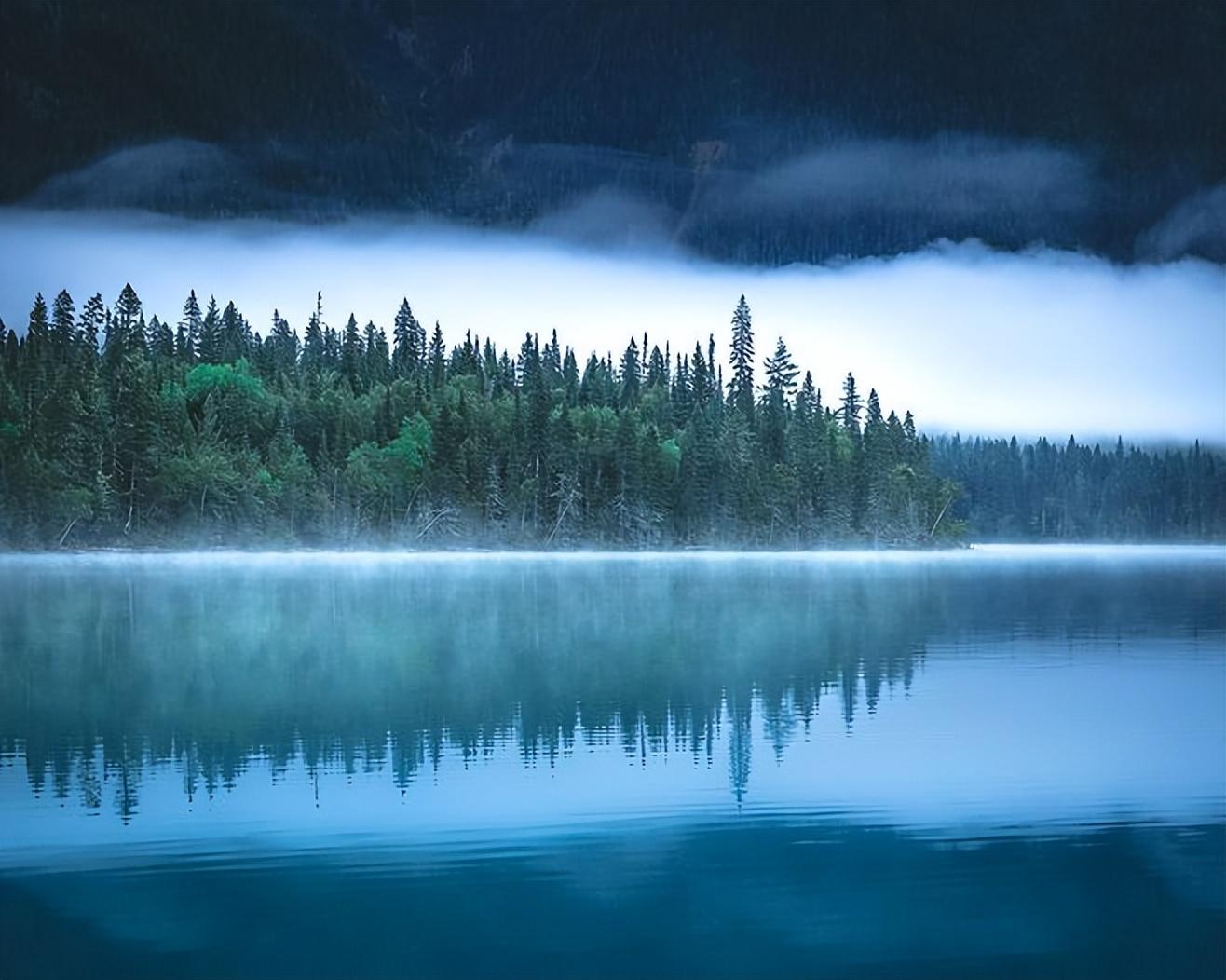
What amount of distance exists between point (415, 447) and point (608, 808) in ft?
332

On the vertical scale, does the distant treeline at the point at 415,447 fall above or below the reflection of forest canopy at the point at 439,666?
above

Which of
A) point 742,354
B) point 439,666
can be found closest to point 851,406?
point 742,354

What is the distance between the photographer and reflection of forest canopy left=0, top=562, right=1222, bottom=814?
1652 cm

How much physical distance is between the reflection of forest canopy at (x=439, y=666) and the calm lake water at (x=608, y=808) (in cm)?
11

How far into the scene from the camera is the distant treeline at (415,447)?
3775 inches

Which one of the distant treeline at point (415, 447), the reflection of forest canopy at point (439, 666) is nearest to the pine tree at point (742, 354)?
the distant treeline at point (415, 447)

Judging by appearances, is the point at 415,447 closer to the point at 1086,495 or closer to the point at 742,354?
the point at 742,354

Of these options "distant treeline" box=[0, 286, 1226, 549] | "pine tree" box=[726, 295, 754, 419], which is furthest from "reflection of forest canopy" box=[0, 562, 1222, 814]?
"pine tree" box=[726, 295, 754, 419]

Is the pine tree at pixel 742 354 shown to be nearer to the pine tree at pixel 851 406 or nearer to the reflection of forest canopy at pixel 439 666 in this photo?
the pine tree at pixel 851 406

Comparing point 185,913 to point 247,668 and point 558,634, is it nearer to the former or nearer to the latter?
point 247,668

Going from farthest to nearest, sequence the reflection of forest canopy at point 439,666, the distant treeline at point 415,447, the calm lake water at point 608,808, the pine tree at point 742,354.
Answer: the pine tree at point 742,354
the distant treeline at point 415,447
the reflection of forest canopy at point 439,666
the calm lake water at point 608,808

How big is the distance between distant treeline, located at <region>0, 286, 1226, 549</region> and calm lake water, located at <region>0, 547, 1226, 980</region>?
230 ft

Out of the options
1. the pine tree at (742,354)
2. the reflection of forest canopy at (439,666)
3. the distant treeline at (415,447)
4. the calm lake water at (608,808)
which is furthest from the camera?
the pine tree at (742,354)

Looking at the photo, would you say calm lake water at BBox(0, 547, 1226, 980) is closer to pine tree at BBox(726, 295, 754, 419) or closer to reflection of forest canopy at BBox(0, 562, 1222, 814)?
reflection of forest canopy at BBox(0, 562, 1222, 814)
